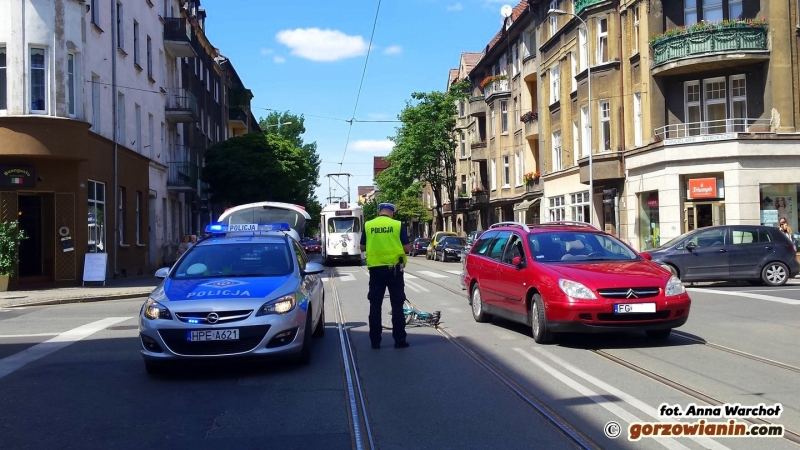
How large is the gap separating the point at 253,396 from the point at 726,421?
4116 mm

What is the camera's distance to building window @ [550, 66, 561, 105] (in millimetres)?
38125

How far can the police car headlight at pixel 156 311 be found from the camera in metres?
8.02

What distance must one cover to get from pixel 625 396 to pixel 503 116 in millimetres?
43834

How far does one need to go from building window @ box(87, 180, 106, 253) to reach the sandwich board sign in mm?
1363

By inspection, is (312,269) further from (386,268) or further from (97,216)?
(97,216)

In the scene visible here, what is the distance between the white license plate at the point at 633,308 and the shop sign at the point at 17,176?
18.3 m

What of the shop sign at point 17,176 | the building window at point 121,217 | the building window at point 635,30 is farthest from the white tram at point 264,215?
the building window at point 635,30

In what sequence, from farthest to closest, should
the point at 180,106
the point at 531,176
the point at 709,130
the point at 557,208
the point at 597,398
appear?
the point at 531,176 → the point at 557,208 → the point at 180,106 → the point at 709,130 → the point at 597,398

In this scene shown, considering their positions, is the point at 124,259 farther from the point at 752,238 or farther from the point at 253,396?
the point at 253,396

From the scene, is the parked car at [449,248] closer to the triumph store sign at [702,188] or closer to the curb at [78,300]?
the triumph store sign at [702,188]

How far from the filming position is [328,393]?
24.2ft

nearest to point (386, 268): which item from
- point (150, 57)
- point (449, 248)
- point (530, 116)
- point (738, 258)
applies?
point (738, 258)

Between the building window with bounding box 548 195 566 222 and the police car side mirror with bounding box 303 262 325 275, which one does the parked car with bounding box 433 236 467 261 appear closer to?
the building window with bounding box 548 195 566 222

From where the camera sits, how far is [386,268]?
986 cm
